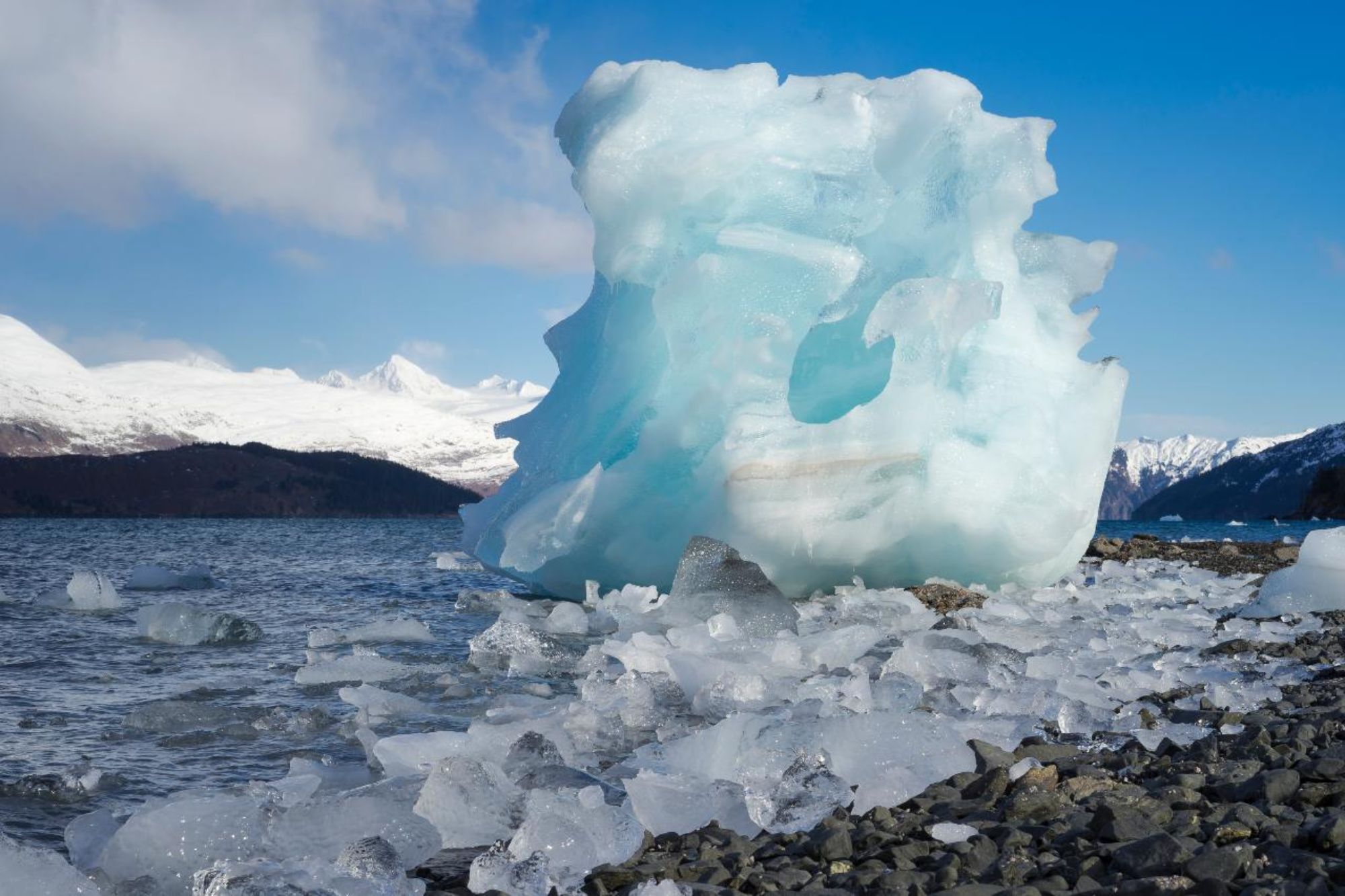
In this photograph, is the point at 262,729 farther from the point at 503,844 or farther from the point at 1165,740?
the point at 1165,740

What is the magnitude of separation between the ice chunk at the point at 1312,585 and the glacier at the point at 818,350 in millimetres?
2087

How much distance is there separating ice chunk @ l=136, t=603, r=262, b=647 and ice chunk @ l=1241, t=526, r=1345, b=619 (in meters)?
9.80

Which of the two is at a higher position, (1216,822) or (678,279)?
(678,279)

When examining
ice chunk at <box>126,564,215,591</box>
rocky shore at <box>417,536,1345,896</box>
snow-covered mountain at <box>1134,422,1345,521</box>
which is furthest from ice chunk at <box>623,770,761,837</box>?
snow-covered mountain at <box>1134,422,1345,521</box>

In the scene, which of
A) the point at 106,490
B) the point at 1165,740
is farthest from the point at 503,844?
the point at 106,490

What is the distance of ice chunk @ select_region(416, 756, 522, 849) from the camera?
3.41 m

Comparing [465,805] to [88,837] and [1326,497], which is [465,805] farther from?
[1326,497]

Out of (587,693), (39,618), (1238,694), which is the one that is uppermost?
(1238,694)

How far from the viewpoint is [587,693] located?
5.57 meters

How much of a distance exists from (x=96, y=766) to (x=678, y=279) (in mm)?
7275

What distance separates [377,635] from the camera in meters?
8.84

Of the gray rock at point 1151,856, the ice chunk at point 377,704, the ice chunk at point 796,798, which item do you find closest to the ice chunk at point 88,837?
the ice chunk at point 377,704

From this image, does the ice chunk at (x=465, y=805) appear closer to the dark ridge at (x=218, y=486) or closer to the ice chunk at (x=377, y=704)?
the ice chunk at (x=377, y=704)

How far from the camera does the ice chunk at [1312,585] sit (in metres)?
9.20
